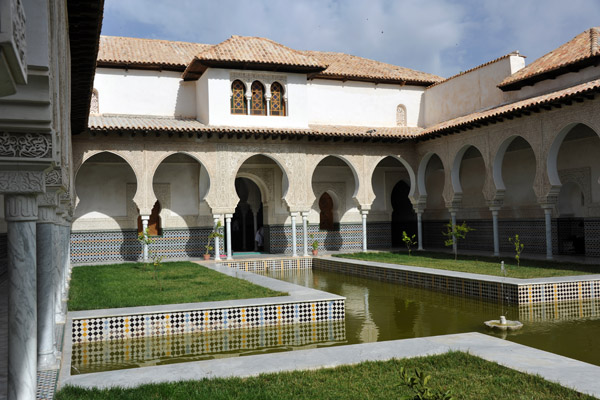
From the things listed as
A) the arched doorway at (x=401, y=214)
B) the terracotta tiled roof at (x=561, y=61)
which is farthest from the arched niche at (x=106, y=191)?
the terracotta tiled roof at (x=561, y=61)

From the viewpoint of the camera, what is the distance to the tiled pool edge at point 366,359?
4.19m

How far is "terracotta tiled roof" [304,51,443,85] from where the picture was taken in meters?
18.2

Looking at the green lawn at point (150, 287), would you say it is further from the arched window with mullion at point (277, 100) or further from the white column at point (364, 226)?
the white column at point (364, 226)

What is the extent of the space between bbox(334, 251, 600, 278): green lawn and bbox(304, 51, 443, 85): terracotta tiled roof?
6211mm

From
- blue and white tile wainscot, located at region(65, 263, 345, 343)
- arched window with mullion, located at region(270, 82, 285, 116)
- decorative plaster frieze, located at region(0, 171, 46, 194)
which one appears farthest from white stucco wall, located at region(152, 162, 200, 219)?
decorative plaster frieze, located at region(0, 171, 46, 194)

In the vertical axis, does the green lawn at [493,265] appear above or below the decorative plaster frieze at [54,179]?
below

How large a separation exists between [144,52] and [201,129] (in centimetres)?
384

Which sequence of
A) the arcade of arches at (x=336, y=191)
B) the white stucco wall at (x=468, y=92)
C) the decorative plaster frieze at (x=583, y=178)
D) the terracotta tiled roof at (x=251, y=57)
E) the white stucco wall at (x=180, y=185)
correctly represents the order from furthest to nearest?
the white stucco wall at (x=180, y=185)
the white stucco wall at (x=468, y=92)
the terracotta tiled roof at (x=251, y=57)
the arcade of arches at (x=336, y=191)
the decorative plaster frieze at (x=583, y=178)

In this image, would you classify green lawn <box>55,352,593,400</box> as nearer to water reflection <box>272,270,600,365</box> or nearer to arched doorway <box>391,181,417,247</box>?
water reflection <box>272,270,600,365</box>

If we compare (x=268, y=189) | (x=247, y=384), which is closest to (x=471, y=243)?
(x=268, y=189)

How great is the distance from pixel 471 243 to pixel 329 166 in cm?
511

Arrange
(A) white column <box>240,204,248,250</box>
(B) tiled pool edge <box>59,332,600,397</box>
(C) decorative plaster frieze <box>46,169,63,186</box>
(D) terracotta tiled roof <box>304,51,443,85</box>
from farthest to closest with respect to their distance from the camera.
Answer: (A) white column <box>240,204,248,250</box>
(D) terracotta tiled roof <box>304,51,443,85</box>
(C) decorative plaster frieze <box>46,169,63,186</box>
(B) tiled pool edge <box>59,332,600,397</box>

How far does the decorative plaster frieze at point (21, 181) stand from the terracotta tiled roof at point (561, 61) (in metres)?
12.5

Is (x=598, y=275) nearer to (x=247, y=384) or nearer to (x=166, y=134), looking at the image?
(x=247, y=384)
